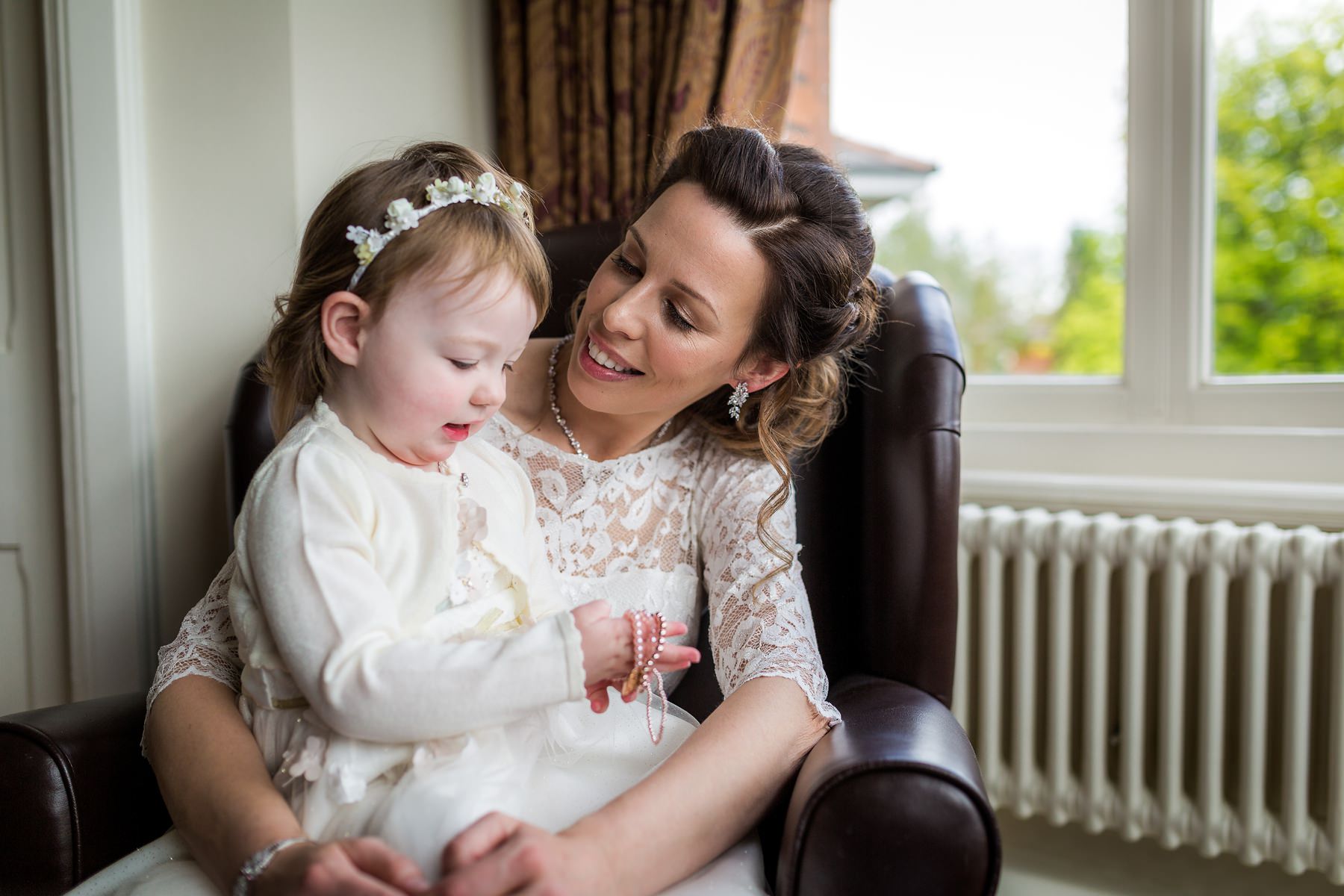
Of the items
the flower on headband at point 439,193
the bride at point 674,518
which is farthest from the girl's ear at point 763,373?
the flower on headband at point 439,193

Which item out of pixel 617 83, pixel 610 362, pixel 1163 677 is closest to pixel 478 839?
pixel 610 362

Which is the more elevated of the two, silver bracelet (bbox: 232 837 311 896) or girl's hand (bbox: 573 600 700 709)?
girl's hand (bbox: 573 600 700 709)

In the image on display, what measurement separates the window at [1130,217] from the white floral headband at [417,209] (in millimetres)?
1448

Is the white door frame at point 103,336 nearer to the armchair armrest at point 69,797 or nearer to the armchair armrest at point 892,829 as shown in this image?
the armchair armrest at point 69,797

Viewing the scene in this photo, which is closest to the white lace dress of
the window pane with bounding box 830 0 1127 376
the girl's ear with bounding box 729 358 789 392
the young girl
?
the girl's ear with bounding box 729 358 789 392

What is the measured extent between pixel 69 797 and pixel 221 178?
1.28 metres

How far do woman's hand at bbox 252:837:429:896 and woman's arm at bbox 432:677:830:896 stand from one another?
0.03m

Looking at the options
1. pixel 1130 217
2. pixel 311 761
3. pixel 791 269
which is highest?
pixel 1130 217

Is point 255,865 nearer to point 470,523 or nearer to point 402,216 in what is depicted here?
point 470,523

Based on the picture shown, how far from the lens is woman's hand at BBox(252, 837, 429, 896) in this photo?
81 cm

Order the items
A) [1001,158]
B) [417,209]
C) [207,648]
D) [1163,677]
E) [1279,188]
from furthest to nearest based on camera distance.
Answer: [1001,158] → [1279,188] → [1163,677] → [207,648] → [417,209]

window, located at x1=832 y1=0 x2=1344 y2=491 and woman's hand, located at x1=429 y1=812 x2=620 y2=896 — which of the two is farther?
window, located at x1=832 y1=0 x2=1344 y2=491

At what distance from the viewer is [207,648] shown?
118 centimetres

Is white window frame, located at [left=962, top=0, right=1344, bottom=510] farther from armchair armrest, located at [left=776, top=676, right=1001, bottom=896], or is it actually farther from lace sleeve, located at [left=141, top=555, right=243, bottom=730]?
lace sleeve, located at [left=141, top=555, right=243, bottom=730]
